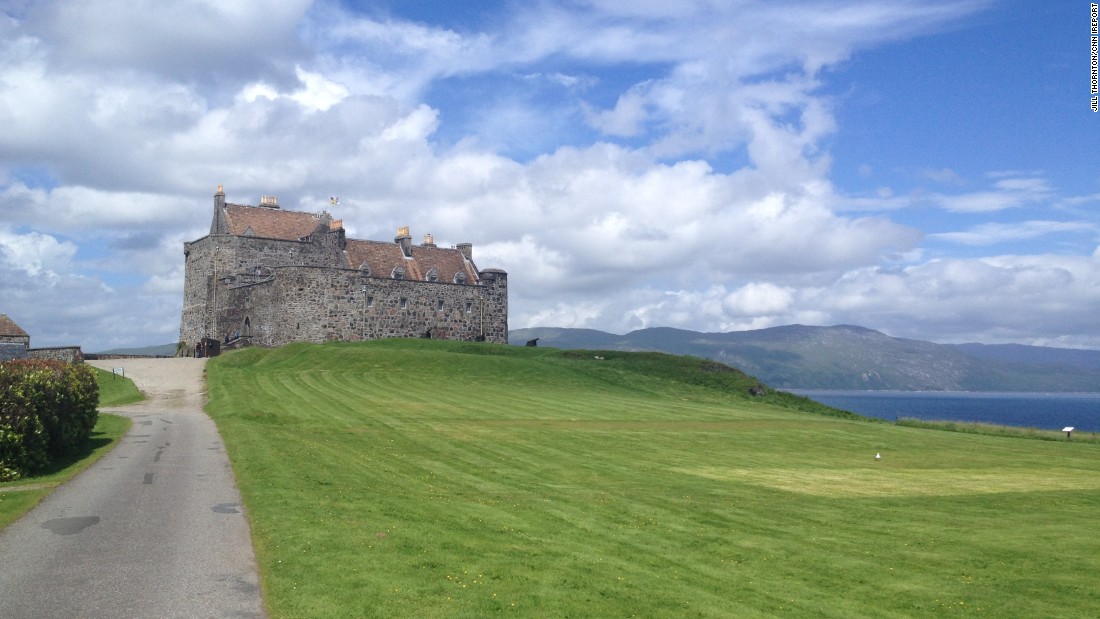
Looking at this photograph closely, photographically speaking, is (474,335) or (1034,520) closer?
(1034,520)

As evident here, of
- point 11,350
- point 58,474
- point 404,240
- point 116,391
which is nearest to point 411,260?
point 404,240

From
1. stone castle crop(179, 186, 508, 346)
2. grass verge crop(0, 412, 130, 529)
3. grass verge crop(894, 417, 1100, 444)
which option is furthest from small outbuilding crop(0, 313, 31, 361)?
grass verge crop(894, 417, 1100, 444)

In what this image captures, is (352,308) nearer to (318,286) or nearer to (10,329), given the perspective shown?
(318,286)

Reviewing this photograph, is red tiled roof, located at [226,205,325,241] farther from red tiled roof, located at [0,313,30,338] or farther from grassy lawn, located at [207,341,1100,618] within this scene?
grassy lawn, located at [207,341,1100,618]

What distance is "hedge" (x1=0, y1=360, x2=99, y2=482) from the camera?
25.1 m

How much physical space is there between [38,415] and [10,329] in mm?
46255

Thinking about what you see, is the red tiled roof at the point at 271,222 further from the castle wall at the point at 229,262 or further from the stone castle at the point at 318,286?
the castle wall at the point at 229,262

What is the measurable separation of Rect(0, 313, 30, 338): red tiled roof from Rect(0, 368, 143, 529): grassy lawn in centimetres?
2382

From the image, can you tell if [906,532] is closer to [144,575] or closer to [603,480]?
[603,480]

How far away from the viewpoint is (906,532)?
20.9 metres

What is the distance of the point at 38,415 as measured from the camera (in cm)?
2659

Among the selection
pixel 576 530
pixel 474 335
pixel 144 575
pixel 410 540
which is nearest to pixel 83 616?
pixel 144 575

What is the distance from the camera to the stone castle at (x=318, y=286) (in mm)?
79188

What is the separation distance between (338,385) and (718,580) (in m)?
43.6
